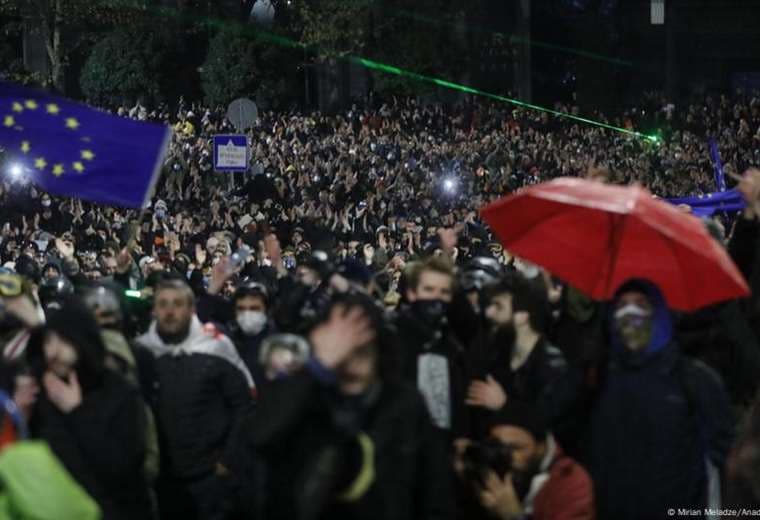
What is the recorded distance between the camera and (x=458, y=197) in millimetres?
28500

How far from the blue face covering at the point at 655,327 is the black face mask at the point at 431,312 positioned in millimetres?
1037

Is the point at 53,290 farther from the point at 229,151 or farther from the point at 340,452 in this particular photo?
the point at 229,151

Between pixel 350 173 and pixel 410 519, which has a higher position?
pixel 350 173

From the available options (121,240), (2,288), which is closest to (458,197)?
(121,240)

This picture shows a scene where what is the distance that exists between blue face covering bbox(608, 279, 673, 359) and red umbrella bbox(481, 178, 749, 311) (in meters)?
0.46

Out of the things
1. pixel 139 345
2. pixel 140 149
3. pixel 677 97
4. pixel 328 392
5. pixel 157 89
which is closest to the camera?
pixel 328 392

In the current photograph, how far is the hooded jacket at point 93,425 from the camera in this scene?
6.30m

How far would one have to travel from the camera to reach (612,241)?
7.41 metres

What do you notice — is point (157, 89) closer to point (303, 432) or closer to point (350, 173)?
point (350, 173)

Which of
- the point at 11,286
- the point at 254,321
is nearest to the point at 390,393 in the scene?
the point at 11,286

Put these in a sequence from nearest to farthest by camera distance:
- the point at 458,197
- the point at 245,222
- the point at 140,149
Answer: the point at 140,149, the point at 245,222, the point at 458,197

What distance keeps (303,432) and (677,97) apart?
46.8m

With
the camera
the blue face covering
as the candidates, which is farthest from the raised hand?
the blue face covering

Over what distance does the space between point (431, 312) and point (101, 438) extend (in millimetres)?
1701
